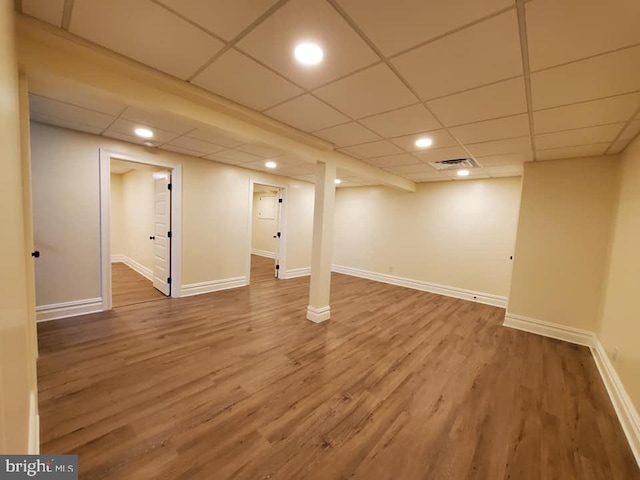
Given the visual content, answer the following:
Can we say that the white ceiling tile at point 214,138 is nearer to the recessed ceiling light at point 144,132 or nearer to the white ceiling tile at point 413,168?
the recessed ceiling light at point 144,132

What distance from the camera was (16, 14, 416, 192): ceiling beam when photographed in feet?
5.00

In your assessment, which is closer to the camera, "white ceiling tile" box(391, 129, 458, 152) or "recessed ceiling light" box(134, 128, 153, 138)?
A: "white ceiling tile" box(391, 129, 458, 152)

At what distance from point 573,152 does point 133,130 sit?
543 cm

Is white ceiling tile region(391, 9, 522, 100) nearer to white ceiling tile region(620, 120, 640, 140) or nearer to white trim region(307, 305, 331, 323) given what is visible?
white ceiling tile region(620, 120, 640, 140)

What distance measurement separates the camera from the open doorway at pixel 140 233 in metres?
4.40

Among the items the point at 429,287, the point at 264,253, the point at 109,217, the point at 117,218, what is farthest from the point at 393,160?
the point at 117,218

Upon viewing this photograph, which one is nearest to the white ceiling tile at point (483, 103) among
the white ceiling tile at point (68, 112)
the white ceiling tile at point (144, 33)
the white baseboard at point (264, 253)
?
the white ceiling tile at point (144, 33)

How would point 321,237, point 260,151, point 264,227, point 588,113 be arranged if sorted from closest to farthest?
point 588,113 → point 321,237 → point 260,151 → point 264,227

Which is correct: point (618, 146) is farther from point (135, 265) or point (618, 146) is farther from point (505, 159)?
point (135, 265)

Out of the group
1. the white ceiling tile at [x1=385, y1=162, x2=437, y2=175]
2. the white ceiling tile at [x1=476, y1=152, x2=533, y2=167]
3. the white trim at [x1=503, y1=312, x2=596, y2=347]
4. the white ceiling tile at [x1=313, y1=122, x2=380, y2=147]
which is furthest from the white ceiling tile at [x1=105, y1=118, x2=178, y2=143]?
the white trim at [x1=503, y1=312, x2=596, y2=347]

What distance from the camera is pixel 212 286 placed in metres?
4.90

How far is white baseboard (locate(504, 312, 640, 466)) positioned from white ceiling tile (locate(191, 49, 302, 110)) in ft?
11.5

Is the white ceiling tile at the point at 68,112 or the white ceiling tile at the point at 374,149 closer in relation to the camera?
the white ceiling tile at the point at 68,112

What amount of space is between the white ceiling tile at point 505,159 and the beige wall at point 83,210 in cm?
429
